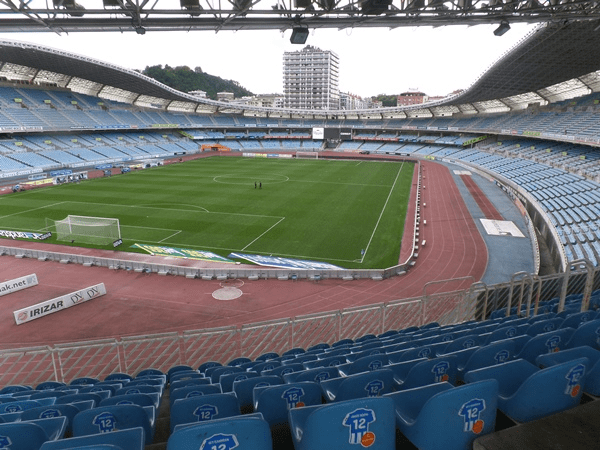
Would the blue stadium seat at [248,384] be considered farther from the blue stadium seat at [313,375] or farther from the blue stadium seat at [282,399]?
the blue stadium seat at [282,399]

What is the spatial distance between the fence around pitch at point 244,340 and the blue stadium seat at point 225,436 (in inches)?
278

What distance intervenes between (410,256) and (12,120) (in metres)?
62.5

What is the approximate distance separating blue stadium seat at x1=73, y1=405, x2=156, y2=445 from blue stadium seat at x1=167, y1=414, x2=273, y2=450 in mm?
2040

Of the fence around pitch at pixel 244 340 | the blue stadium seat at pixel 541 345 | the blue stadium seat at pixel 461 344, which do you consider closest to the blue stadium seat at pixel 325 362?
the blue stadium seat at pixel 461 344

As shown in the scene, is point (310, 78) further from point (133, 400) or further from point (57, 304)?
point (133, 400)

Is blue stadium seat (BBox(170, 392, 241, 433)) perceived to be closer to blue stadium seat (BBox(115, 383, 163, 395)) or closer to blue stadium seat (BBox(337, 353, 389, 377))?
blue stadium seat (BBox(337, 353, 389, 377))

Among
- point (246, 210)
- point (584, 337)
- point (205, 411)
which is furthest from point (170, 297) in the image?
point (584, 337)

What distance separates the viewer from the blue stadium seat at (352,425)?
2.68 meters

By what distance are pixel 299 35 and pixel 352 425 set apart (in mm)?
12093

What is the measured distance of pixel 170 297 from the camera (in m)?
19.0

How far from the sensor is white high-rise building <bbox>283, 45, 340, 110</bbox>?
170 metres

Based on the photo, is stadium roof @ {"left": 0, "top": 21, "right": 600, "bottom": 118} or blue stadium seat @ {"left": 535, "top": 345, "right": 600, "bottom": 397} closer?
blue stadium seat @ {"left": 535, "top": 345, "right": 600, "bottom": 397}

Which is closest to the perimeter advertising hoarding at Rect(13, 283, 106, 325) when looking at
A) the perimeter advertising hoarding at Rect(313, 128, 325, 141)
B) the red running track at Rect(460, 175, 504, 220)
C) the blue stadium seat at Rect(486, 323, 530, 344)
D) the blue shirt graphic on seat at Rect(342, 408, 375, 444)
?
the blue stadium seat at Rect(486, 323, 530, 344)

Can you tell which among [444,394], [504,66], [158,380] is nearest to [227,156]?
[504,66]
